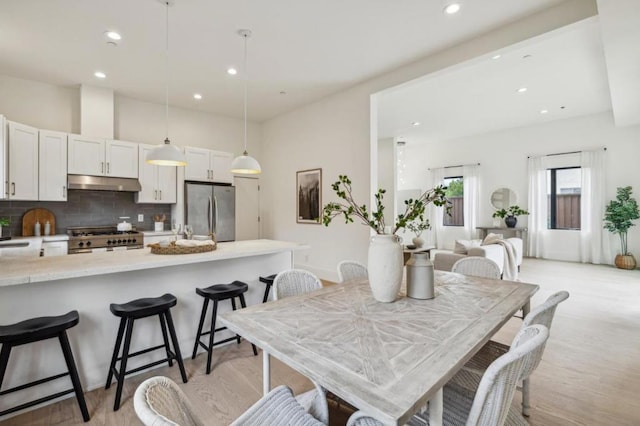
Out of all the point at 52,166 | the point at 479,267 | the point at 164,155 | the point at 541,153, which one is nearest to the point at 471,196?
the point at 541,153

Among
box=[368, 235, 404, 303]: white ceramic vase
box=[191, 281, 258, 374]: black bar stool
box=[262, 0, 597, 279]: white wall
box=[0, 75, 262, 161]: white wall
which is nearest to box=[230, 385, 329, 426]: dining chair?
box=[368, 235, 404, 303]: white ceramic vase

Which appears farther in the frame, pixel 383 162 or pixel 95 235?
pixel 383 162

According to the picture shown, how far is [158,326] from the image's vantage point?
8.26 feet

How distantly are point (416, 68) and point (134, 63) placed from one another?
358 cm

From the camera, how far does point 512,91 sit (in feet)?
17.1

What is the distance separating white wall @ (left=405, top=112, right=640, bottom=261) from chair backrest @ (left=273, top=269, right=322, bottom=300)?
294 inches

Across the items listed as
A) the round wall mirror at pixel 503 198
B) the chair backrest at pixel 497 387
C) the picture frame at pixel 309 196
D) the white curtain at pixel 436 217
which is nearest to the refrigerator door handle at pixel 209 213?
the picture frame at pixel 309 196

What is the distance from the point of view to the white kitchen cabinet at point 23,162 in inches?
147

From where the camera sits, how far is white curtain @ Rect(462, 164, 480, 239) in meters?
8.34

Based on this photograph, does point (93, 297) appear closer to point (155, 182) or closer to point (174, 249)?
point (174, 249)

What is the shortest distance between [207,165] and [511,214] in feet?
23.2

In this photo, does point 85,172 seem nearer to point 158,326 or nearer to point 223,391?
point 158,326

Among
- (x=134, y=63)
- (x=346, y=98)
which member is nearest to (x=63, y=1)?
(x=134, y=63)

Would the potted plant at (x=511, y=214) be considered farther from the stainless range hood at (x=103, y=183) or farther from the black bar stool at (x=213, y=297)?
the stainless range hood at (x=103, y=183)
